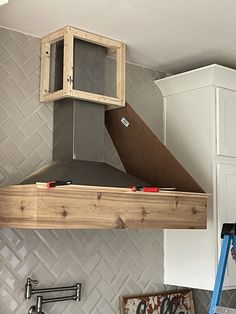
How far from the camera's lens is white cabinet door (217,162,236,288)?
3.24 meters

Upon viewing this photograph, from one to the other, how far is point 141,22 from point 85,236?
1318 millimetres

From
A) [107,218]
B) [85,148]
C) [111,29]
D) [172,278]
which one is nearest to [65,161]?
[85,148]

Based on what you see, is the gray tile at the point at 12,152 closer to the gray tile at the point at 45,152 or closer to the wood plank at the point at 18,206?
the gray tile at the point at 45,152

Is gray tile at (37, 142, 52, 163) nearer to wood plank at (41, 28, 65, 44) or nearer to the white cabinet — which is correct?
wood plank at (41, 28, 65, 44)

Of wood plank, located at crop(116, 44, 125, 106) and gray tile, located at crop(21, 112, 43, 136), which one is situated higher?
wood plank, located at crop(116, 44, 125, 106)

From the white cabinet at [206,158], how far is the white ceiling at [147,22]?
0.76 ft

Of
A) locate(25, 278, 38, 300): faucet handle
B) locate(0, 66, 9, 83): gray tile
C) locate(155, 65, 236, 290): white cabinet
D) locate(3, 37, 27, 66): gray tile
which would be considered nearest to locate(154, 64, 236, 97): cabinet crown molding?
locate(155, 65, 236, 290): white cabinet

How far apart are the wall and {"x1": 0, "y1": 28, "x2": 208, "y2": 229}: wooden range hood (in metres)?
0.10

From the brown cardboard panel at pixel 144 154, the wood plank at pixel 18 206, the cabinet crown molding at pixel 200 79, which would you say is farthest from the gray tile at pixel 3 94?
the cabinet crown molding at pixel 200 79

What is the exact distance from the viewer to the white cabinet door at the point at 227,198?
324 centimetres

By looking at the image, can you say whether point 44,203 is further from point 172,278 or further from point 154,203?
point 172,278

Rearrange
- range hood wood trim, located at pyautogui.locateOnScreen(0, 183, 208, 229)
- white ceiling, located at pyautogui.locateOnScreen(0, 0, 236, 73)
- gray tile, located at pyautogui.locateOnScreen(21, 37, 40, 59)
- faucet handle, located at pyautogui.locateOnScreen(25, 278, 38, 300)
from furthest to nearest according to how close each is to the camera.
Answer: gray tile, located at pyautogui.locateOnScreen(21, 37, 40, 59) < faucet handle, located at pyautogui.locateOnScreen(25, 278, 38, 300) < white ceiling, located at pyautogui.locateOnScreen(0, 0, 236, 73) < range hood wood trim, located at pyautogui.locateOnScreen(0, 183, 208, 229)

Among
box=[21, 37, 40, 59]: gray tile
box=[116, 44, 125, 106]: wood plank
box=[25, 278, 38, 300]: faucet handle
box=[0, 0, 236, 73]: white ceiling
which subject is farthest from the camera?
box=[116, 44, 125, 106]: wood plank

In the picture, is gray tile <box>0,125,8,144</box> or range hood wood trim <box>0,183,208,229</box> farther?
gray tile <box>0,125,8,144</box>
